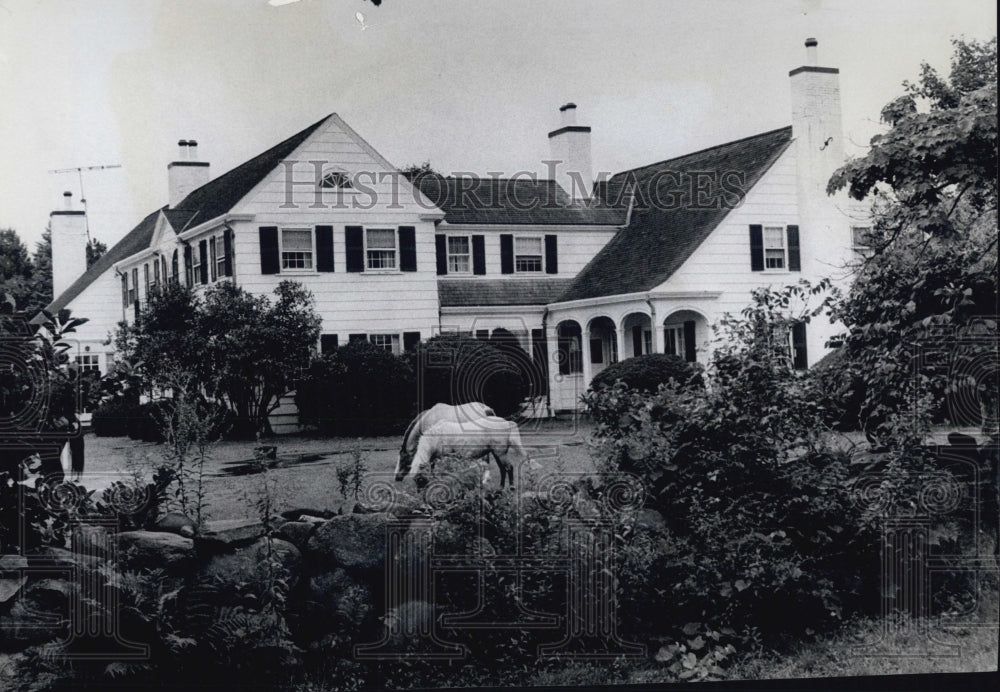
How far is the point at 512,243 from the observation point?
28.7 feet

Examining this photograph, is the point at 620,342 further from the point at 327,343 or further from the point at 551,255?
the point at 327,343

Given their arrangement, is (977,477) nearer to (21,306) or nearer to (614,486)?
(614,486)

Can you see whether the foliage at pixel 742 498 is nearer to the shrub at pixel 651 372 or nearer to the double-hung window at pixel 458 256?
the shrub at pixel 651 372

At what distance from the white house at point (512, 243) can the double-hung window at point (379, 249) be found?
0.04 feet

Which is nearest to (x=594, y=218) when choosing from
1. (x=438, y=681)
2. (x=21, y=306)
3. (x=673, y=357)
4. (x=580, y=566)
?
(x=673, y=357)

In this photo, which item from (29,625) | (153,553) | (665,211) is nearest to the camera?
(29,625)

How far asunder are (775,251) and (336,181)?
3242mm

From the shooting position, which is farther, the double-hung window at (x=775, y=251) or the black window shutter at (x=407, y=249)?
the double-hung window at (x=775, y=251)

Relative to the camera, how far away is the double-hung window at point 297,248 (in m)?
8.38

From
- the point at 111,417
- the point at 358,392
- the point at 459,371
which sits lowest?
the point at 111,417

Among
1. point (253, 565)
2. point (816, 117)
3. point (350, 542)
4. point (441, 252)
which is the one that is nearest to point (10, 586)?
point (253, 565)

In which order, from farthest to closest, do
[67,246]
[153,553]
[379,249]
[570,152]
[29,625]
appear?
[570,152] < [379,249] < [67,246] < [153,553] < [29,625]

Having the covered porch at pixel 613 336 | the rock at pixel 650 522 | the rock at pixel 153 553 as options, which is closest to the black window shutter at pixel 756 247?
the covered porch at pixel 613 336

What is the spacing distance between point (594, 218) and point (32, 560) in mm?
4546
